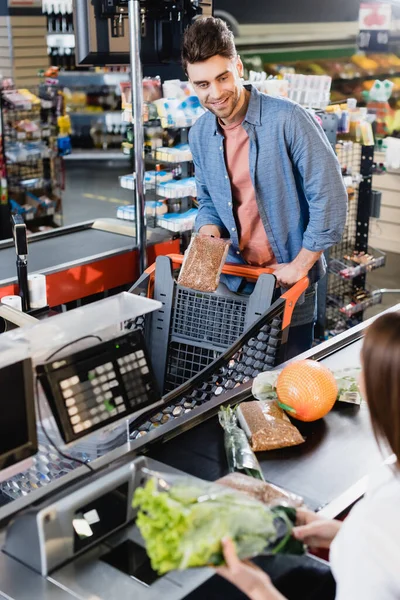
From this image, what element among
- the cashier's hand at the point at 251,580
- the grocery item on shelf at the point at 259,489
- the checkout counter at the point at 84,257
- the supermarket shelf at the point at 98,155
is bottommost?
the supermarket shelf at the point at 98,155

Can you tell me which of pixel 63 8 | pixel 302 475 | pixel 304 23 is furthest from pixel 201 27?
pixel 63 8

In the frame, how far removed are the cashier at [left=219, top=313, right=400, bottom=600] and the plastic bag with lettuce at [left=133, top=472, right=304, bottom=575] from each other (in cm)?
3

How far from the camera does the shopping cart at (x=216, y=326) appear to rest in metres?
2.41

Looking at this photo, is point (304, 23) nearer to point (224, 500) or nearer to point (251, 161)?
point (251, 161)

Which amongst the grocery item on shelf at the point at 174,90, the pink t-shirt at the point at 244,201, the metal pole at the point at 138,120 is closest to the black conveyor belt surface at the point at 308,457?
the pink t-shirt at the point at 244,201

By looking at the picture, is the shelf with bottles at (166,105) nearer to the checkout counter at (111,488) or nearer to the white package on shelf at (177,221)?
the white package on shelf at (177,221)

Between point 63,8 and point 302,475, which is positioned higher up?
point 63,8

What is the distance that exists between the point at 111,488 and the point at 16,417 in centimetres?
24

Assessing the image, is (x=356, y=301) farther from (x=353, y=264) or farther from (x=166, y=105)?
(x=166, y=105)

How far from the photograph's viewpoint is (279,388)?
2.10 m

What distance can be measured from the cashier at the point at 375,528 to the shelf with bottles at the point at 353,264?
4118mm

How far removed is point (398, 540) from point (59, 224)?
7735mm

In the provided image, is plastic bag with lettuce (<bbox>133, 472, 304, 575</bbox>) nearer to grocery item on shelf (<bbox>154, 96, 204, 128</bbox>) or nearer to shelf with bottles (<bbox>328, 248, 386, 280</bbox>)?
grocery item on shelf (<bbox>154, 96, 204, 128</bbox>)

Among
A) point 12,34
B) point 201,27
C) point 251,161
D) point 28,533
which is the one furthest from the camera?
point 12,34
